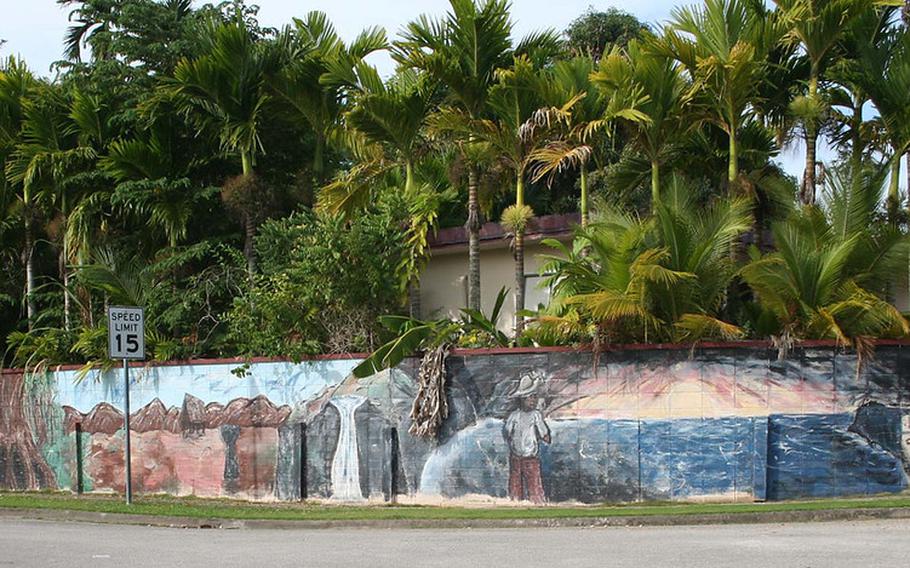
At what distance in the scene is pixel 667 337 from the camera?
720 inches

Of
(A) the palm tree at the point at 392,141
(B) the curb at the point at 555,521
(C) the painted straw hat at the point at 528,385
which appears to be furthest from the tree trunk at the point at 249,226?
(C) the painted straw hat at the point at 528,385

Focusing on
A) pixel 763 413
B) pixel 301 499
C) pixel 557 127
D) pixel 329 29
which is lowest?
pixel 301 499

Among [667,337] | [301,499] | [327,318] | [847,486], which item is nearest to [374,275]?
[327,318]

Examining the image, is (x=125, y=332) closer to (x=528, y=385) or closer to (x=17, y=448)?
(x=528, y=385)

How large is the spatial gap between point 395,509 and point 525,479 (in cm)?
214

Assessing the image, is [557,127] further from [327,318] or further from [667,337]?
[327,318]

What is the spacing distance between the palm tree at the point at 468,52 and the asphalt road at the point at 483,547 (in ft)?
22.5

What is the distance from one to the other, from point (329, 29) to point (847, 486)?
1317 centimetres

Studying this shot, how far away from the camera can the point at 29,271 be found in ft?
89.6

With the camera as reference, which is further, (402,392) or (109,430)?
(109,430)

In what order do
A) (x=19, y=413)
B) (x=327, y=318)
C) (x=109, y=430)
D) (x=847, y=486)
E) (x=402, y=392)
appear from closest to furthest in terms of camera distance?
(x=847, y=486)
(x=402, y=392)
(x=327, y=318)
(x=109, y=430)
(x=19, y=413)

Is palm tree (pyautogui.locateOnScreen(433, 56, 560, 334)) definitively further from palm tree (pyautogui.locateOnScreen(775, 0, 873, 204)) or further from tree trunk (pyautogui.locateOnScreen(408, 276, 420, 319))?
palm tree (pyautogui.locateOnScreen(775, 0, 873, 204))

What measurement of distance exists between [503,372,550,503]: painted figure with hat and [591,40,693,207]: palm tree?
11.9ft

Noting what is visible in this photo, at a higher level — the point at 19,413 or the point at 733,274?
the point at 733,274
